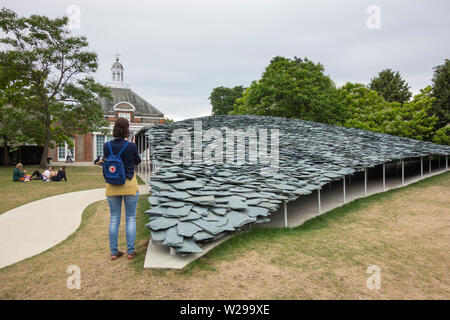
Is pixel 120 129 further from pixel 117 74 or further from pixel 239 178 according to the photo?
pixel 117 74

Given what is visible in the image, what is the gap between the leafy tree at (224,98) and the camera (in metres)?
47.0

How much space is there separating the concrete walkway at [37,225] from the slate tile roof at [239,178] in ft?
7.69

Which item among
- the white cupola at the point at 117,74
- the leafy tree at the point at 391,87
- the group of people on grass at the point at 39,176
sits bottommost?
the group of people on grass at the point at 39,176

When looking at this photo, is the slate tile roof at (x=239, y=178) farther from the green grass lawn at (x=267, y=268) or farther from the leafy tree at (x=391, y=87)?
the leafy tree at (x=391, y=87)

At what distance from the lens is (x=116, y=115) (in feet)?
125

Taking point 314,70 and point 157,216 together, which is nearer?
point 157,216

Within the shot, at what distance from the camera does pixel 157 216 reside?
4.95 m

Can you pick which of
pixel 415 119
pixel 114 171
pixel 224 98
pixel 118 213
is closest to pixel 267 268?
pixel 118 213

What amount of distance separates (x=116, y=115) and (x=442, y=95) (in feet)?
133

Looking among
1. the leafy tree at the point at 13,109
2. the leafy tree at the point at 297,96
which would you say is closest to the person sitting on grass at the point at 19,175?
the leafy tree at the point at 13,109

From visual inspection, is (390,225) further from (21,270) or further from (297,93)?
(297,93)

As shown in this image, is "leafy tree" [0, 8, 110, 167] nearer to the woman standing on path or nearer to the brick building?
the brick building
